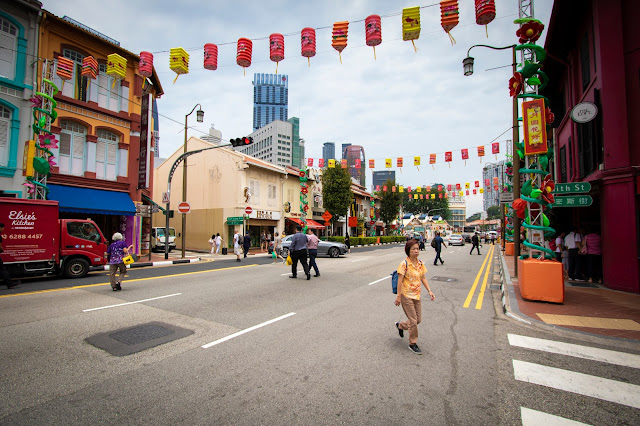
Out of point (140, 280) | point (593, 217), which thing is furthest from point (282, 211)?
point (593, 217)

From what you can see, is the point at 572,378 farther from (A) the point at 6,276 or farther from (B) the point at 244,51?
(A) the point at 6,276

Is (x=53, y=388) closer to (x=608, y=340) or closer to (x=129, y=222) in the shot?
(x=608, y=340)

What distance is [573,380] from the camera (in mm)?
3742

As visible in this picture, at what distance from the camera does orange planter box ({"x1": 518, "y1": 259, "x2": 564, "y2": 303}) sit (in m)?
7.37

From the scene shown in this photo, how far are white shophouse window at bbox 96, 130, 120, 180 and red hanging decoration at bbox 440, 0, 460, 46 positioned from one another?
58.1ft

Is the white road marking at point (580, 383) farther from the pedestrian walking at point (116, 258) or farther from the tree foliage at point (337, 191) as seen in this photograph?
the tree foliage at point (337, 191)

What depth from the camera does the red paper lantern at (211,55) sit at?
9734 mm

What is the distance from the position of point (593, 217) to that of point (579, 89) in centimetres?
506

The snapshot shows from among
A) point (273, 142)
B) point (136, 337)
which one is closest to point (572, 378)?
point (136, 337)

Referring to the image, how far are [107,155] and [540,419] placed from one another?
68.2 feet

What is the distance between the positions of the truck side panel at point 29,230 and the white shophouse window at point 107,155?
24.6 feet

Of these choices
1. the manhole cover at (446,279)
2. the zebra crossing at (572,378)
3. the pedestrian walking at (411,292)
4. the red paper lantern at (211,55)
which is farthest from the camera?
the manhole cover at (446,279)

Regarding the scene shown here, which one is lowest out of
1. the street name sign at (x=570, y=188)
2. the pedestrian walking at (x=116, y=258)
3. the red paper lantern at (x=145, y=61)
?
the pedestrian walking at (x=116, y=258)

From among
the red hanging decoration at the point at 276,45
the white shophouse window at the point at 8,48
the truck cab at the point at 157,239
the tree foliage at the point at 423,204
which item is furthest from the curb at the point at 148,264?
the tree foliage at the point at 423,204
